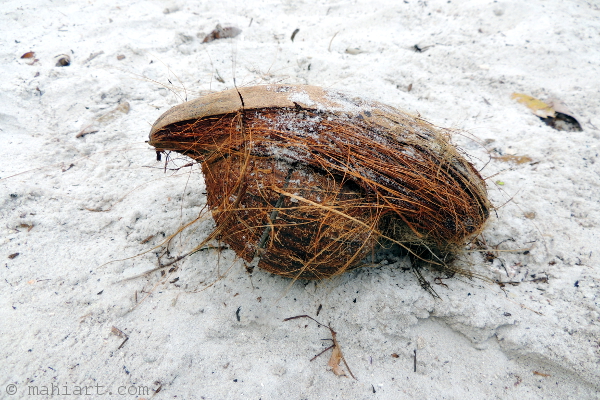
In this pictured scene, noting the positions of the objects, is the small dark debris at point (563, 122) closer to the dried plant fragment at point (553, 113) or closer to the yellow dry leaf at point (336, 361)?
the dried plant fragment at point (553, 113)

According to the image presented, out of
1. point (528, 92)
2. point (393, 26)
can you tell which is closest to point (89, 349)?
point (528, 92)

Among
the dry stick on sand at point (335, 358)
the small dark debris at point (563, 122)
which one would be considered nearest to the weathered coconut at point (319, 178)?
the dry stick on sand at point (335, 358)

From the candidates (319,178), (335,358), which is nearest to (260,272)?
(335,358)

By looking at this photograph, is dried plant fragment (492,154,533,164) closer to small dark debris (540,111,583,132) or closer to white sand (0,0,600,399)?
white sand (0,0,600,399)

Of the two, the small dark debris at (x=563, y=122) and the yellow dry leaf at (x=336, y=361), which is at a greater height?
the small dark debris at (x=563, y=122)

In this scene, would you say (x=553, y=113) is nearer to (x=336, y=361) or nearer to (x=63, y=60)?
(x=336, y=361)

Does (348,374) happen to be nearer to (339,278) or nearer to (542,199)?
(339,278)
